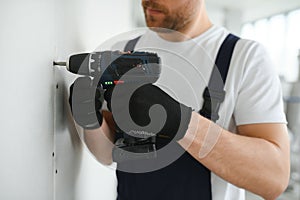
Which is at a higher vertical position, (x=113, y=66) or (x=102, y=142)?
(x=113, y=66)

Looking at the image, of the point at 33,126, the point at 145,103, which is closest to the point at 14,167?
the point at 33,126

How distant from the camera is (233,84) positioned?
1.70 feet

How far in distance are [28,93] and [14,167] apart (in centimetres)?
8

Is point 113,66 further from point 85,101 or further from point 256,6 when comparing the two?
point 256,6

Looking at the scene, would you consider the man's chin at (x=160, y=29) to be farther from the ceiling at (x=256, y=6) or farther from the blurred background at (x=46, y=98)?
the ceiling at (x=256, y=6)

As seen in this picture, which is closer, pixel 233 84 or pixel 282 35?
pixel 233 84

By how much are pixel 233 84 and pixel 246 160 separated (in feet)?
0.47

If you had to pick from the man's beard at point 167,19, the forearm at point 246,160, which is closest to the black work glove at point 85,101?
the forearm at point 246,160

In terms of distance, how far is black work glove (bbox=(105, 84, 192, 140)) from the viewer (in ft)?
1.15

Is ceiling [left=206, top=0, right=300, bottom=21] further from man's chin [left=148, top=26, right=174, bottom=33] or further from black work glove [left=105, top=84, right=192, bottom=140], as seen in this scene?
black work glove [left=105, top=84, right=192, bottom=140]

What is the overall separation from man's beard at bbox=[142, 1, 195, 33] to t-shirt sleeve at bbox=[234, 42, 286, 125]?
16 centimetres

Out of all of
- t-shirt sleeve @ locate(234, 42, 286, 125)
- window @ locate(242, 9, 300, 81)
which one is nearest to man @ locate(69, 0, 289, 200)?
t-shirt sleeve @ locate(234, 42, 286, 125)

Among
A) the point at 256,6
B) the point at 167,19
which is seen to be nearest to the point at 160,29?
the point at 167,19

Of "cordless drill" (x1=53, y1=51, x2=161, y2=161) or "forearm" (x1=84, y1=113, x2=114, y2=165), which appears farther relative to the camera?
"forearm" (x1=84, y1=113, x2=114, y2=165)
